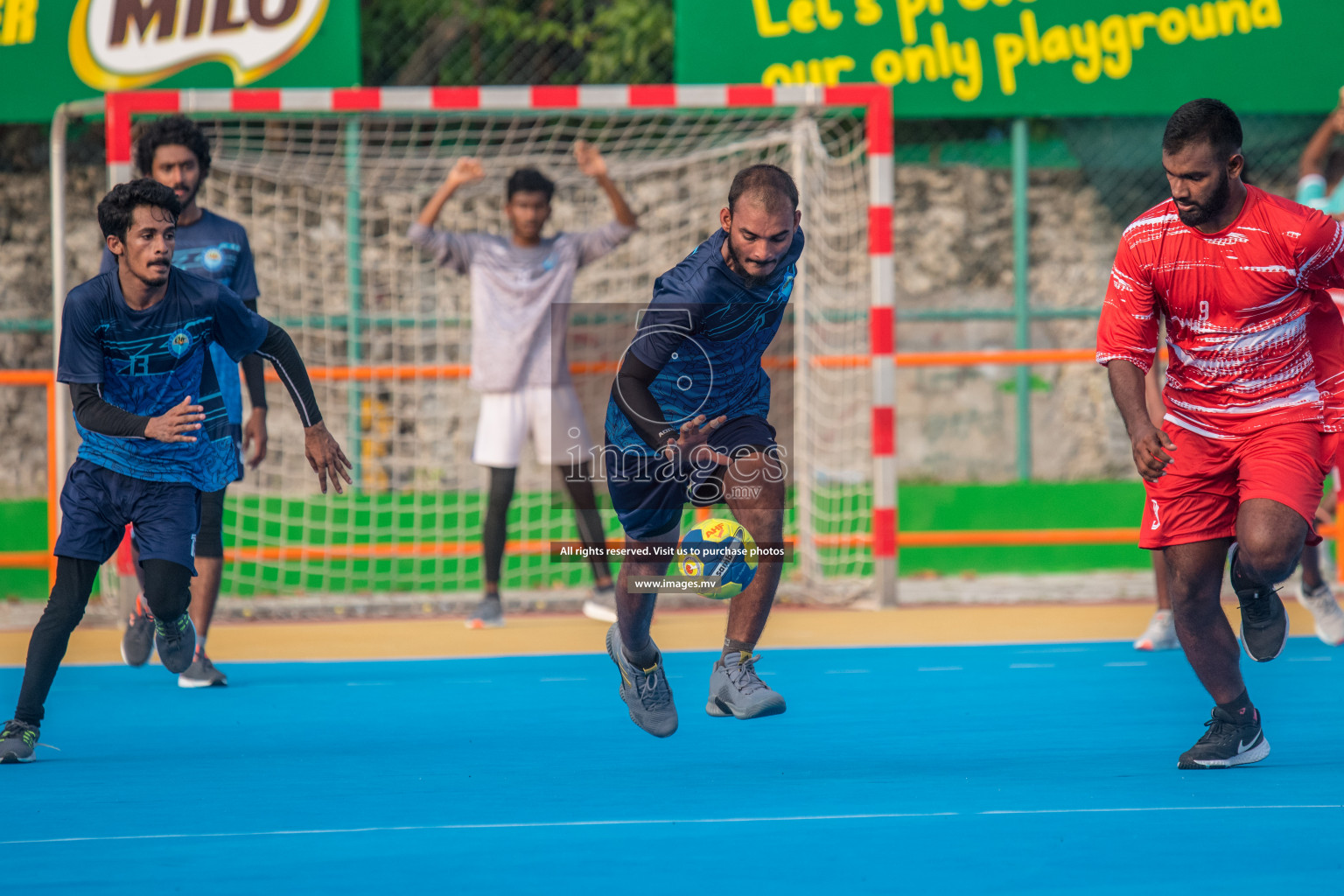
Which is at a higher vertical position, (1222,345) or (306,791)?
(1222,345)

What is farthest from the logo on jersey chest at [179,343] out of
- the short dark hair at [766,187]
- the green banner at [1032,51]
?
the green banner at [1032,51]

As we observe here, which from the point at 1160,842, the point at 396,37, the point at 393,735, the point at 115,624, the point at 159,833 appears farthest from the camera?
the point at 396,37

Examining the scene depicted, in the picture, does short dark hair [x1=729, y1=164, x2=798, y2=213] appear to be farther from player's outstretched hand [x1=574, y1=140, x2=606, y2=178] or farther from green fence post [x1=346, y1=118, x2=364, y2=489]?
green fence post [x1=346, y1=118, x2=364, y2=489]

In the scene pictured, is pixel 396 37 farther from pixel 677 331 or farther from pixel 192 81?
pixel 677 331

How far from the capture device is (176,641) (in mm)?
5121

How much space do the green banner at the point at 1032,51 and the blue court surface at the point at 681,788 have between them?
5183 millimetres

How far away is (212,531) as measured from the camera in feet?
19.9

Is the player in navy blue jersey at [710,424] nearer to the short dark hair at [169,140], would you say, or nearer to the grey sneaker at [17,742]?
the grey sneaker at [17,742]

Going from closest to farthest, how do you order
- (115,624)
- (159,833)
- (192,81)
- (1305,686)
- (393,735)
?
1. (159,833)
2. (393,735)
3. (1305,686)
4. (115,624)
5. (192,81)

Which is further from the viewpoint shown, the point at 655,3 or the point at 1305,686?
the point at 655,3

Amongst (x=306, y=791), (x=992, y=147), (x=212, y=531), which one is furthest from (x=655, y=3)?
(x=306, y=791)

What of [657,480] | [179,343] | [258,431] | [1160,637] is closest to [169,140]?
[258,431]

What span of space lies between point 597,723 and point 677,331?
153 cm

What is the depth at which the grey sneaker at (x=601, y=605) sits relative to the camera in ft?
25.7
